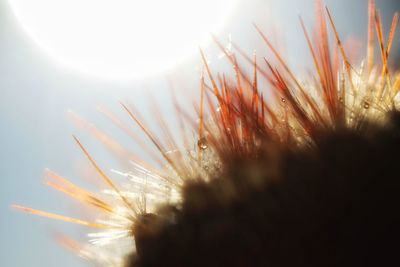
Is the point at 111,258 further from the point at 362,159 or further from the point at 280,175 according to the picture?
the point at 362,159

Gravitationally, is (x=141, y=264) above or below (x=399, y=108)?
below

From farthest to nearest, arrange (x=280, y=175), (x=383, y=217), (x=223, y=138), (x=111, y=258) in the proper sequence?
(x=111, y=258) → (x=223, y=138) → (x=280, y=175) → (x=383, y=217)

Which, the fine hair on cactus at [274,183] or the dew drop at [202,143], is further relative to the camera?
the dew drop at [202,143]

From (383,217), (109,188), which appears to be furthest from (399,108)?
(109,188)

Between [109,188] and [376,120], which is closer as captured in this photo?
[376,120]

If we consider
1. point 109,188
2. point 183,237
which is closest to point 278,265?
point 183,237

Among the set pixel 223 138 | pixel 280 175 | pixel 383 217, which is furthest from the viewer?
pixel 223 138

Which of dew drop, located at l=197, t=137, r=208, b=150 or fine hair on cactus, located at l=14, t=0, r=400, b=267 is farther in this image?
dew drop, located at l=197, t=137, r=208, b=150

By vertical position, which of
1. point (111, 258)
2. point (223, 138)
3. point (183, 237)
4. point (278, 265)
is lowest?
point (278, 265)

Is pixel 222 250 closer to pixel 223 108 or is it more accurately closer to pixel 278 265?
pixel 278 265
